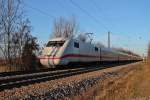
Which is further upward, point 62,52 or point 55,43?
point 55,43

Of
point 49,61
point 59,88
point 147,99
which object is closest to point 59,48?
point 49,61

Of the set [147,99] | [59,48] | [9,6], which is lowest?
[147,99]

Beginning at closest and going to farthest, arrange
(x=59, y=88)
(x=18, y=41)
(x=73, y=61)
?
(x=59, y=88) → (x=73, y=61) → (x=18, y=41)

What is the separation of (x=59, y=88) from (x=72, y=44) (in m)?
19.2

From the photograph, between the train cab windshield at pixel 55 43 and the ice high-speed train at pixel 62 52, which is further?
the train cab windshield at pixel 55 43

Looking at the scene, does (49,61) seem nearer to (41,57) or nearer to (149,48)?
(41,57)

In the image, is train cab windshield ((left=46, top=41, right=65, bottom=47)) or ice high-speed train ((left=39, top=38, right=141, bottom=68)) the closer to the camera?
ice high-speed train ((left=39, top=38, right=141, bottom=68))

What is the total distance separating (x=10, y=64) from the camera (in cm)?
3769

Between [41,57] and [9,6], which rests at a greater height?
[9,6]

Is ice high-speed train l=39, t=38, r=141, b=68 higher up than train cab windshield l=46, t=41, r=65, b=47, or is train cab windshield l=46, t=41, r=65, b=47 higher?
train cab windshield l=46, t=41, r=65, b=47

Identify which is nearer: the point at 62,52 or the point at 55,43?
the point at 62,52

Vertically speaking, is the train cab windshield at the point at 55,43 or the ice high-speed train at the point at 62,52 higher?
the train cab windshield at the point at 55,43

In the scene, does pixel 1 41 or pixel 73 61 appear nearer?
pixel 73 61

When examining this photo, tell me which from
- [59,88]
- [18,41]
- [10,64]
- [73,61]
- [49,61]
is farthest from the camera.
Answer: [18,41]
